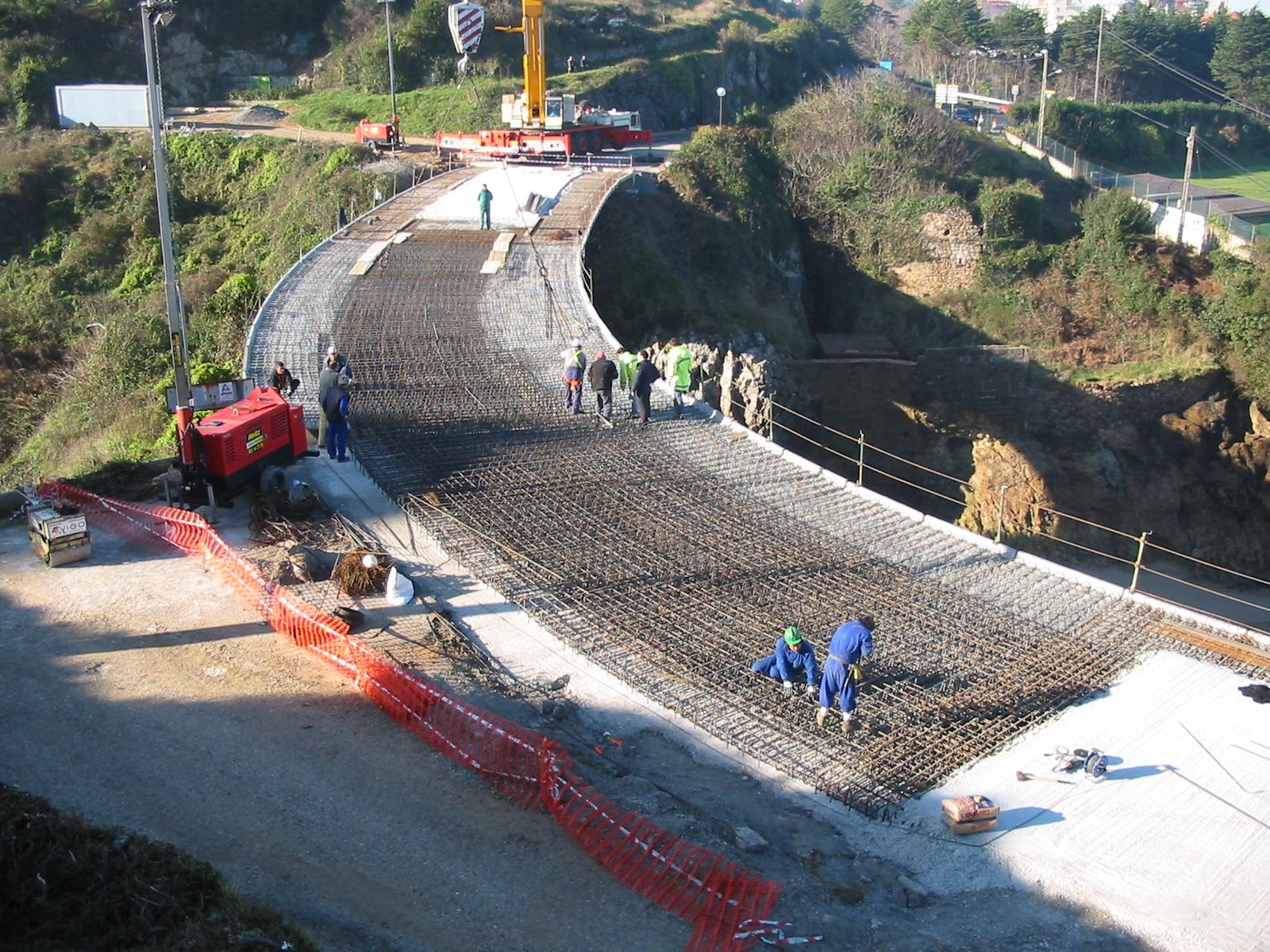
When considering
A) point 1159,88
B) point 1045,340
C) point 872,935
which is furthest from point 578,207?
point 1159,88

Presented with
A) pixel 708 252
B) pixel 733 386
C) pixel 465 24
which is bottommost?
pixel 733 386

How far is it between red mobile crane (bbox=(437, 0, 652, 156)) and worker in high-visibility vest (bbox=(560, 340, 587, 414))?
636 inches

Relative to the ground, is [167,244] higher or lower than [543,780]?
higher

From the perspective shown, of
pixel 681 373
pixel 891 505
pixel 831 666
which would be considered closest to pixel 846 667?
pixel 831 666

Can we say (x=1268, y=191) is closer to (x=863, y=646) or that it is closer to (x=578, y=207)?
(x=578, y=207)

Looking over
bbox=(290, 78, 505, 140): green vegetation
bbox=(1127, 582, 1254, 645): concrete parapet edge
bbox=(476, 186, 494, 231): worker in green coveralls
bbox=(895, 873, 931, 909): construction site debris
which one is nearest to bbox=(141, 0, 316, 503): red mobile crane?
bbox=(895, 873, 931, 909): construction site debris

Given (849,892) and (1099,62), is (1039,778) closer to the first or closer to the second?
Result: (849,892)

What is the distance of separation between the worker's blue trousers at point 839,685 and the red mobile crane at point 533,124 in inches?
953

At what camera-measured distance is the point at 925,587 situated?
12109 millimetres

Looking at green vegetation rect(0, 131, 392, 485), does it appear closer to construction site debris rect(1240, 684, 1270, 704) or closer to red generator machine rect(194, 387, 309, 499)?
red generator machine rect(194, 387, 309, 499)

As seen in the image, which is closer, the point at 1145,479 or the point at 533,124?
the point at 1145,479

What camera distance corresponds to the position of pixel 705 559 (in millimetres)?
12320

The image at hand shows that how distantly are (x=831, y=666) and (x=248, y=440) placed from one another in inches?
290

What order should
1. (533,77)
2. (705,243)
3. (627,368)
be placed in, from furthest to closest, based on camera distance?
(533,77) → (705,243) → (627,368)
